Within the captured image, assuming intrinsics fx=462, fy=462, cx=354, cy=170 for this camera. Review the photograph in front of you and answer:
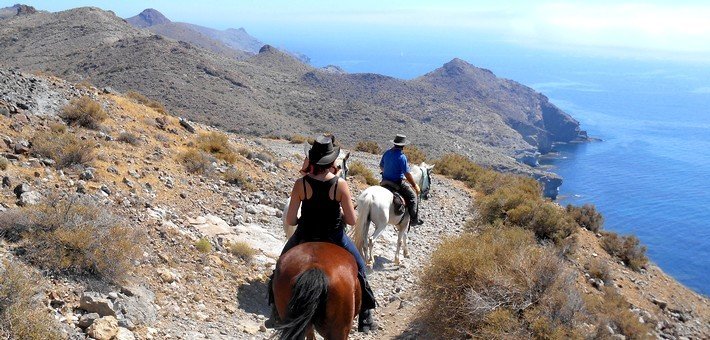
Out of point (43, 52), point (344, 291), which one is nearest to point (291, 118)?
point (43, 52)

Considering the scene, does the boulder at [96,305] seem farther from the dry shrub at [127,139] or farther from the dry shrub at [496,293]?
the dry shrub at [127,139]

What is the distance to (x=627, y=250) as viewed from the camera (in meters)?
15.6

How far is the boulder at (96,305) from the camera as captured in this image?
5.23 metres

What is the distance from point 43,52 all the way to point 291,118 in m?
40.3

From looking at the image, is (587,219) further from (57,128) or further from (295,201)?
(57,128)

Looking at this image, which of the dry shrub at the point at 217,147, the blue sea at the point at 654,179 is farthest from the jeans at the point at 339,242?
the blue sea at the point at 654,179

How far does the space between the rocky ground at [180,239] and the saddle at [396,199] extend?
50.9 inches

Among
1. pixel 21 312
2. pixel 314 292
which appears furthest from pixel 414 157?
pixel 21 312

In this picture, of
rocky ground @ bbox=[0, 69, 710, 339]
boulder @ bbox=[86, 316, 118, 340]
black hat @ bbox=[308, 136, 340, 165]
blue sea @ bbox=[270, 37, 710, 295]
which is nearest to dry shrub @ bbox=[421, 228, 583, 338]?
rocky ground @ bbox=[0, 69, 710, 339]

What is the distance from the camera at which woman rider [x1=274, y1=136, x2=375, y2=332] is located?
490cm

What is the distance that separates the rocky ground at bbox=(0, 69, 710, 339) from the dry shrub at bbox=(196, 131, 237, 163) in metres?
0.38

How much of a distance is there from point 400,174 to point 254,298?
3.97 m

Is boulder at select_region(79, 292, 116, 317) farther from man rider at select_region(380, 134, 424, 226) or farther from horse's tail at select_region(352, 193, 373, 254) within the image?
man rider at select_region(380, 134, 424, 226)

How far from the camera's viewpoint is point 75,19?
8375 centimetres
